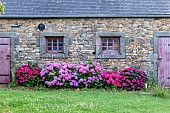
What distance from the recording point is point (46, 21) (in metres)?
12.8

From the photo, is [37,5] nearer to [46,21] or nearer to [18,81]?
[46,21]

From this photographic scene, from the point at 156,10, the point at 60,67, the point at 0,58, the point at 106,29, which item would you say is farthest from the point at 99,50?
the point at 0,58

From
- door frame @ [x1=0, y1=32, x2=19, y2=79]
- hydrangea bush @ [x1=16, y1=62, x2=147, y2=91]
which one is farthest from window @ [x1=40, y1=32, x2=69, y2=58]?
door frame @ [x1=0, y1=32, x2=19, y2=79]

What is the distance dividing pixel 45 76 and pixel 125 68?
9.98 ft

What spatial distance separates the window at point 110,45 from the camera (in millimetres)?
12641

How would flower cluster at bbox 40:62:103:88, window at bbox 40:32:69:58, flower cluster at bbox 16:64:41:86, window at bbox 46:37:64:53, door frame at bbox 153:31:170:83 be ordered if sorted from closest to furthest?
flower cluster at bbox 40:62:103:88 < flower cluster at bbox 16:64:41:86 < door frame at bbox 153:31:170:83 < window at bbox 40:32:69:58 < window at bbox 46:37:64:53

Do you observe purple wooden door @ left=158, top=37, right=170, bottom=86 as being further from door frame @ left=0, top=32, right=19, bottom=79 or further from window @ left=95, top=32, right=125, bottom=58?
door frame @ left=0, top=32, right=19, bottom=79

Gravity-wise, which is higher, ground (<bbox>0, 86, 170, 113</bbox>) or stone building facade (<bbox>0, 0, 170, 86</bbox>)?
stone building facade (<bbox>0, 0, 170, 86</bbox>)

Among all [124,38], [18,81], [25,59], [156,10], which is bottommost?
[18,81]

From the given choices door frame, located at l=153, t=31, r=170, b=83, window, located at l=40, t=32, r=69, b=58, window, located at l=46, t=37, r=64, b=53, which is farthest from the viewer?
window, located at l=46, t=37, r=64, b=53

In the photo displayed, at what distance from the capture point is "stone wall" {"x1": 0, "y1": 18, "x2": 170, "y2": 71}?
41.5 feet

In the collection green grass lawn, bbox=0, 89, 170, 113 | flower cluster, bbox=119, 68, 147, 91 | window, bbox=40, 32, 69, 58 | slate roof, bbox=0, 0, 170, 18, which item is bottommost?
green grass lawn, bbox=0, 89, 170, 113

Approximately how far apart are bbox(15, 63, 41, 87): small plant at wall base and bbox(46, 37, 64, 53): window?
1018 mm

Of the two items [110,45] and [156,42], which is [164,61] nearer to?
[156,42]
